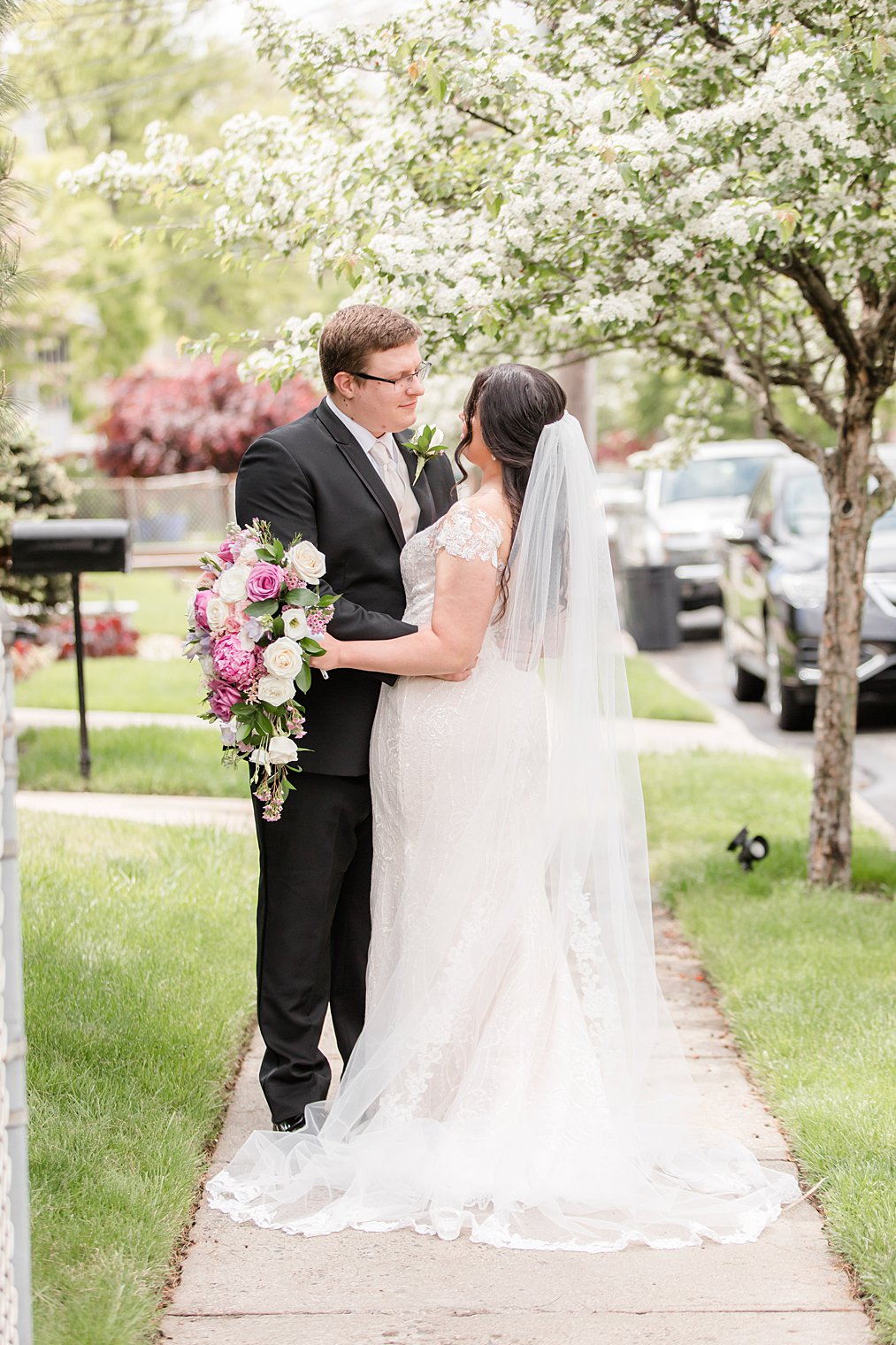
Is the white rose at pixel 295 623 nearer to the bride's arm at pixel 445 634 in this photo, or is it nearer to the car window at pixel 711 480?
the bride's arm at pixel 445 634

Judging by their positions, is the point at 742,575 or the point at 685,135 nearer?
the point at 685,135

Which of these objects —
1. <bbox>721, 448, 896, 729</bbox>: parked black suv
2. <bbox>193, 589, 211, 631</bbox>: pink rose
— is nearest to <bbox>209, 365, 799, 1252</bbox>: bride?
<bbox>193, 589, 211, 631</bbox>: pink rose

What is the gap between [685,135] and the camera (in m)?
5.02

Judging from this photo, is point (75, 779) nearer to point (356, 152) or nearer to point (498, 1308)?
point (356, 152)

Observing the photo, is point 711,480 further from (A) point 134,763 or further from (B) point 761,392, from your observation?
(B) point 761,392

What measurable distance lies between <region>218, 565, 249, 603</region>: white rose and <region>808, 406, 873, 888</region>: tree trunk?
136 inches

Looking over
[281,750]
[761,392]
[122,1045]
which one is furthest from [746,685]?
[281,750]

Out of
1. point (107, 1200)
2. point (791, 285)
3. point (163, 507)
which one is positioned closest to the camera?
point (107, 1200)

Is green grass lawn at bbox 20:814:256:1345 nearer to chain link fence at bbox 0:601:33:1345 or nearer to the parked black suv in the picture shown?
chain link fence at bbox 0:601:33:1345

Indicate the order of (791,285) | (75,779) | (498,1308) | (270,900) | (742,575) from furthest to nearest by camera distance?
(742,575) < (75,779) < (791,285) < (270,900) < (498,1308)

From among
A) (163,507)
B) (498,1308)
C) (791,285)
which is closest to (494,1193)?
(498,1308)

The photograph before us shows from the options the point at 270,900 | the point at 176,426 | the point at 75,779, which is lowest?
the point at 75,779

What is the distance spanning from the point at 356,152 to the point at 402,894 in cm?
318

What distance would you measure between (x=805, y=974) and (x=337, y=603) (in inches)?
100
